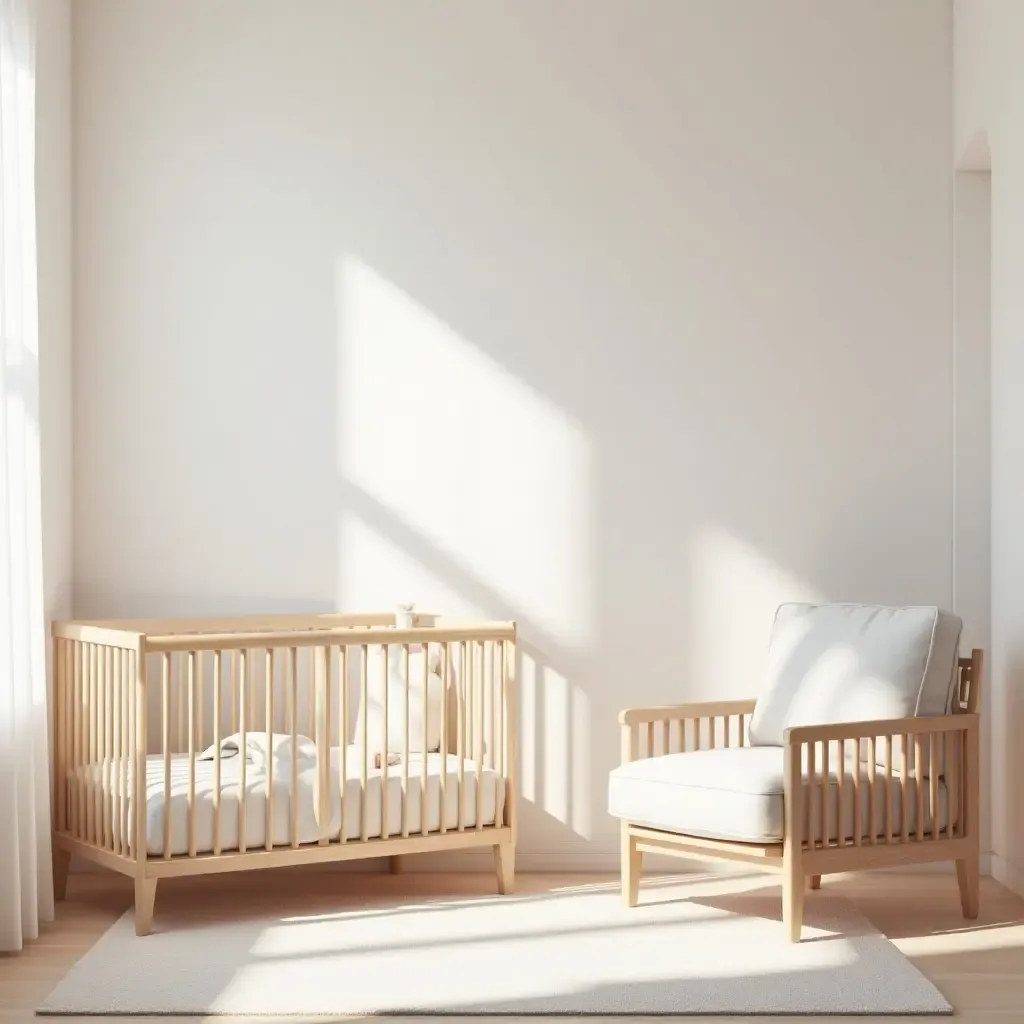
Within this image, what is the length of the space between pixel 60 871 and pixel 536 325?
2.02 metres

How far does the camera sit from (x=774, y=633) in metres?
3.76

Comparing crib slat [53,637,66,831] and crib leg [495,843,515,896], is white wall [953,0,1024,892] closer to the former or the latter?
crib leg [495,843,515,896]

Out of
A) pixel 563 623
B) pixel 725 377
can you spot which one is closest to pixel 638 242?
pixel 725 377

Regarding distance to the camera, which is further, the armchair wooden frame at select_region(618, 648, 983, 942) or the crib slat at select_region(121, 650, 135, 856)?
the crib slat at select_region(121, 650, 135, 856)

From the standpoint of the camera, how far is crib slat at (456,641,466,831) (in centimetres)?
361

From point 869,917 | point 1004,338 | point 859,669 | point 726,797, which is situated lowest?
point 869,917

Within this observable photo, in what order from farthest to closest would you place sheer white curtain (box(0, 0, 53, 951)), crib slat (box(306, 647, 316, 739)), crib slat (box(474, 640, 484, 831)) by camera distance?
crib slat (box(306, 647, 316, 739))
crib slat (box(474, 640, 484, 831))
sheer white curtain (box(0, 0, 53, 951))

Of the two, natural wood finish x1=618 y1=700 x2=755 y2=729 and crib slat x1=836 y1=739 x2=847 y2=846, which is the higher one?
natural wood finish x1=618 y1=700 x2=755 y2=729

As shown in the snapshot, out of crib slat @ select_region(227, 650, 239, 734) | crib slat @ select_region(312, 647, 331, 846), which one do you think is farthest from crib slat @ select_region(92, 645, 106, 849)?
crib slat @ select_region(312, 647, 331, 846)

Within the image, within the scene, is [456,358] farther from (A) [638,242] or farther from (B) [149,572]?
(B) [149,572]

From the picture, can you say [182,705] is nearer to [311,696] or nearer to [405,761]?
[311,696]

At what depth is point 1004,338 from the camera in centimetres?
389

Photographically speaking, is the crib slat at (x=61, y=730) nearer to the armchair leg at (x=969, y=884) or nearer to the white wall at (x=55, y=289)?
the white wall at (x=55, y=289)

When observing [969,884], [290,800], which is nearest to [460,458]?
[290,800]
